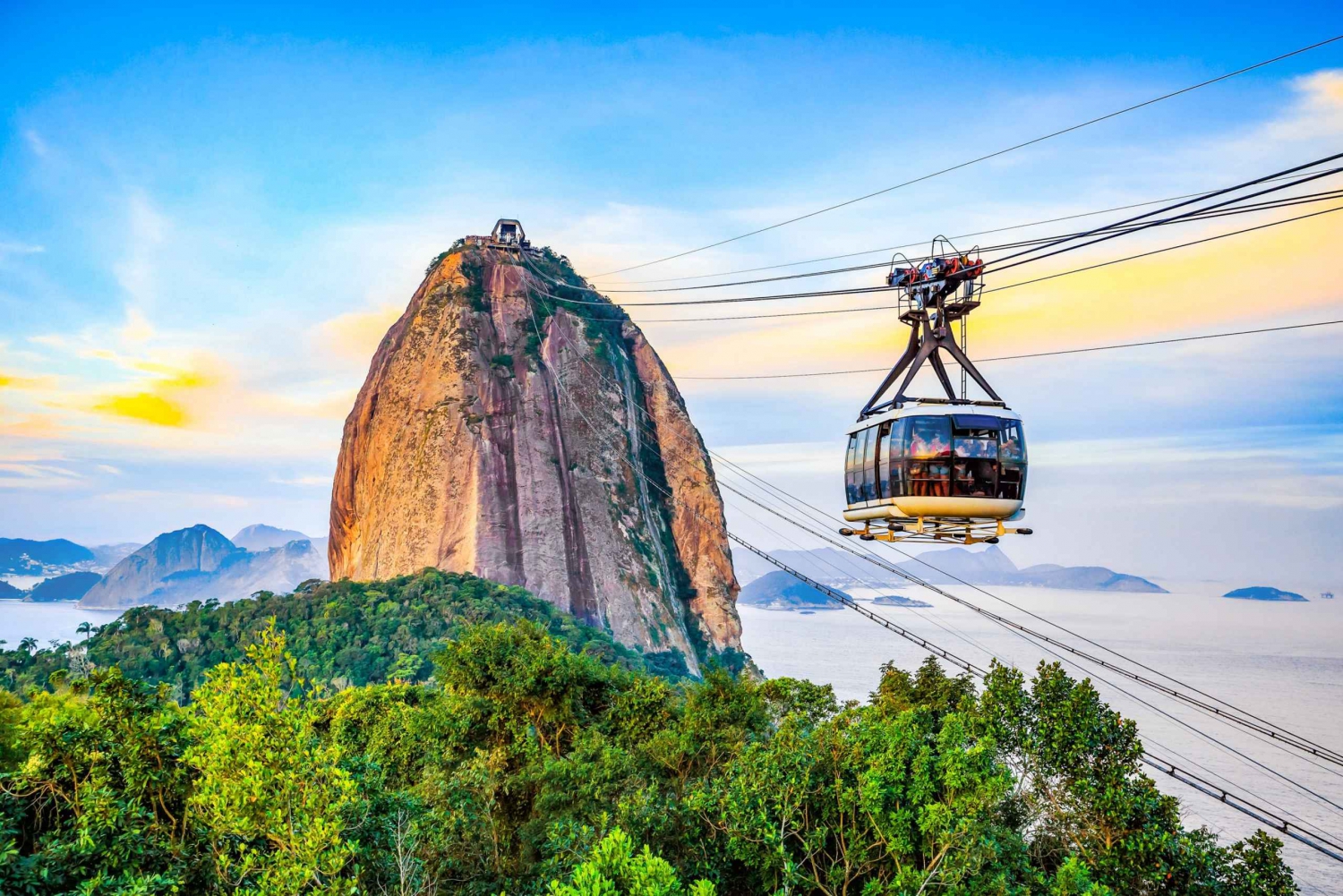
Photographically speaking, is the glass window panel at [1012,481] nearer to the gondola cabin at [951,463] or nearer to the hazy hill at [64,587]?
the gondola cabin at [951,463]

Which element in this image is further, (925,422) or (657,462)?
(657,462)

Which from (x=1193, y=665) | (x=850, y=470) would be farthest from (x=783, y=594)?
(x=850, y=470)

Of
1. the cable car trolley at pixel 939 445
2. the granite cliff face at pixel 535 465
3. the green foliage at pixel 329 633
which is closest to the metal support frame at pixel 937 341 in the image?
the cable car trolley at pixel 939 445

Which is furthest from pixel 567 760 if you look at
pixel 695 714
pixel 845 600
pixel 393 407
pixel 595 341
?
pixel 595 341

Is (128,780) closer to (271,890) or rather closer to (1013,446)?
(271,890)

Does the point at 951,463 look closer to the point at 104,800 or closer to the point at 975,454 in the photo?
the point at 975,454
